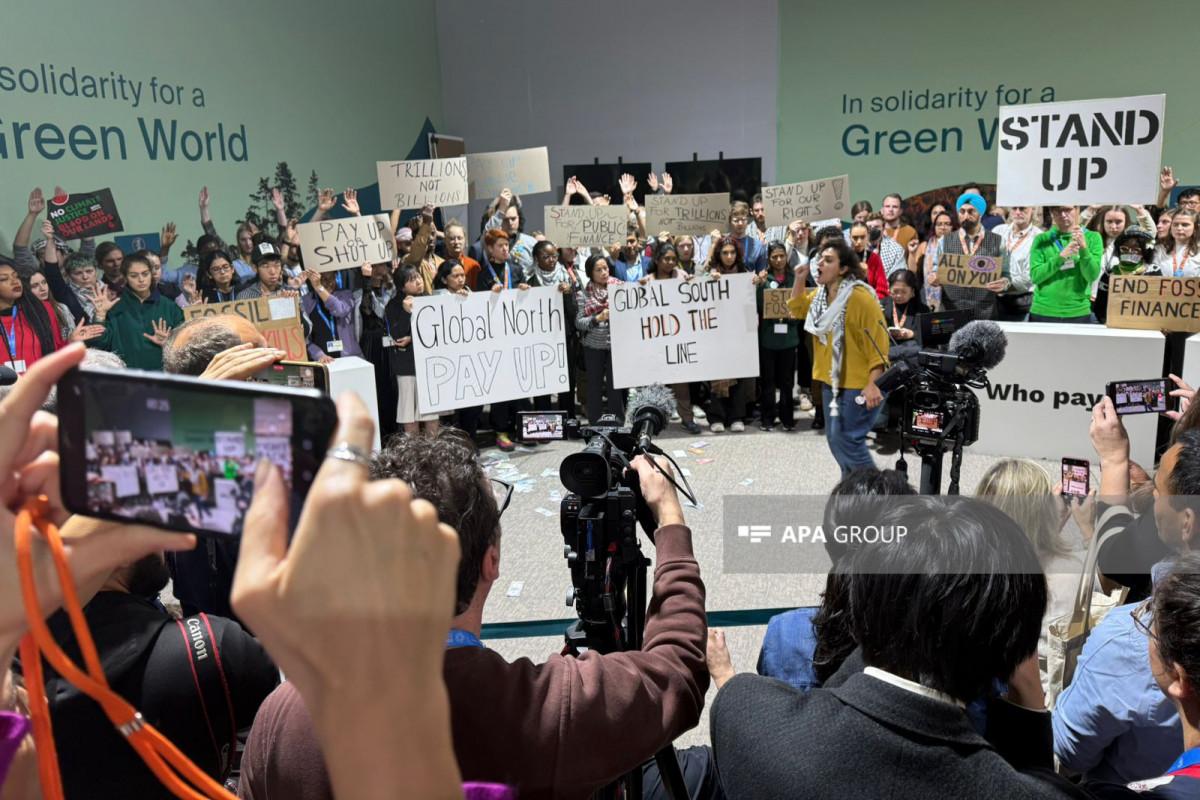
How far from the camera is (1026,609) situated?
1.35 meters

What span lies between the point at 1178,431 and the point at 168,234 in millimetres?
7406

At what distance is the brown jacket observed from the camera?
48.1 inches

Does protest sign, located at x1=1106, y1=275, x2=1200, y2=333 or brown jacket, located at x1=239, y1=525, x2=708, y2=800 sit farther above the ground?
protest sign, located at x1=1106, y1=275, x2=1200, y2=333

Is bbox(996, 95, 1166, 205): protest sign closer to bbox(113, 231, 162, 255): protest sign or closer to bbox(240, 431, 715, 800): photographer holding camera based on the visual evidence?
bbox(240, 431, 715, 800): photographer holding camera

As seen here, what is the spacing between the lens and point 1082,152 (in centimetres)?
577

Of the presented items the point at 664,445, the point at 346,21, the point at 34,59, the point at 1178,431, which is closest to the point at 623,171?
the point at 346,21

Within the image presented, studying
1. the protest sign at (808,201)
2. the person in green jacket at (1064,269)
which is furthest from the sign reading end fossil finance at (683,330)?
the person in green jacket at (1064,269)

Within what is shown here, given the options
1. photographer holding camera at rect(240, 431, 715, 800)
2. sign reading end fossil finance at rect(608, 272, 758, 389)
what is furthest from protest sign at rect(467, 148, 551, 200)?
photographer holding camera at rect(240, 431, 715, 800)

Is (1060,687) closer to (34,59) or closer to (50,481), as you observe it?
(50,481)

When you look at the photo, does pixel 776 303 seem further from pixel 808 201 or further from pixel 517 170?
pixel 517 170

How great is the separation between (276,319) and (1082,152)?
17.4ft

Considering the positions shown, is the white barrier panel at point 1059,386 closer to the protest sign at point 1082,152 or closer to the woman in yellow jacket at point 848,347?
the protest sign at point 1082,152

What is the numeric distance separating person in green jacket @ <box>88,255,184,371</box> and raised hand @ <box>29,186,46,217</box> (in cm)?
74

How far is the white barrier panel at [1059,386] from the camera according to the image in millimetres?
6008
